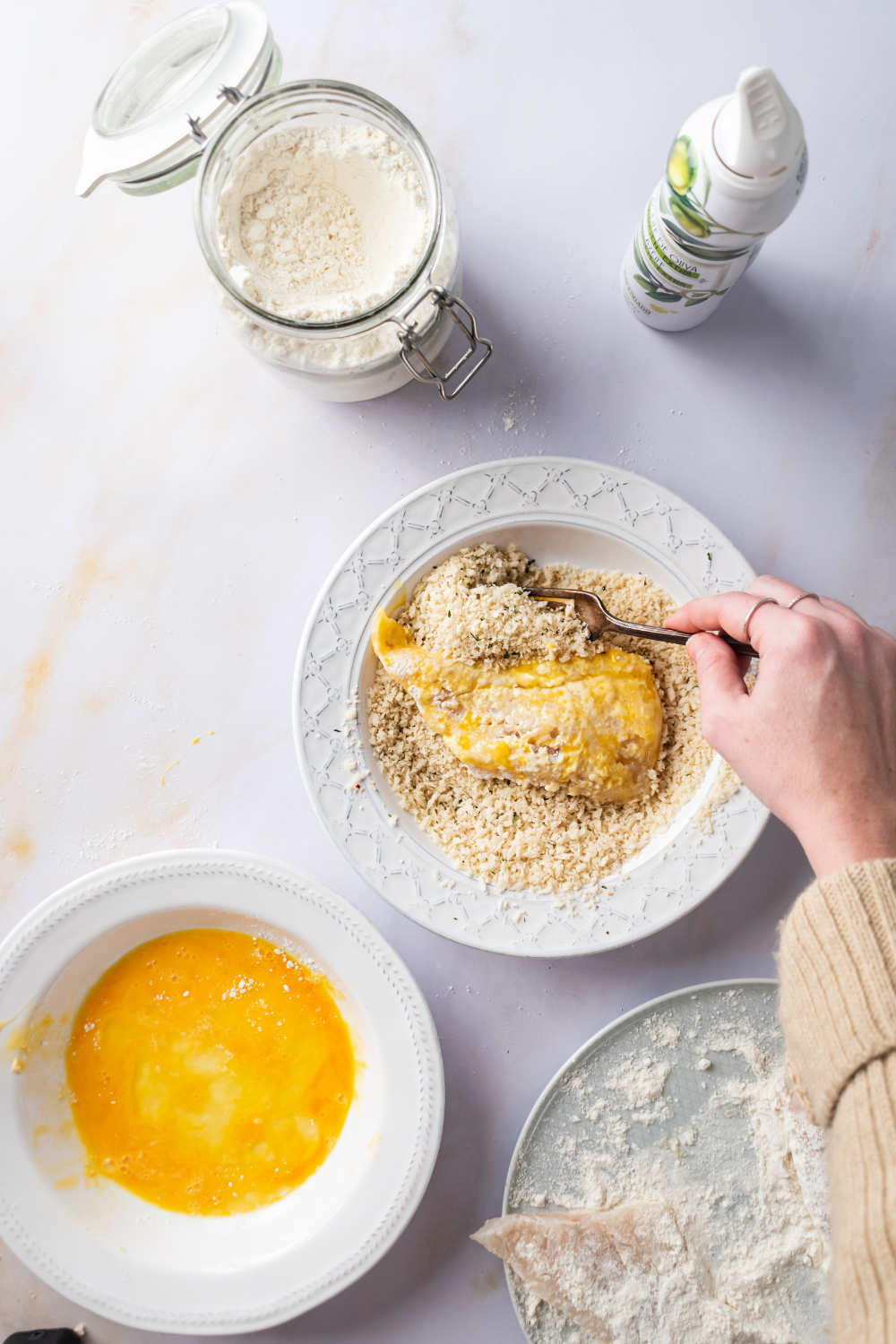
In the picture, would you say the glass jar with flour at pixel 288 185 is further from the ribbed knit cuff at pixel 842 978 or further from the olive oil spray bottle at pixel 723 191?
the ribbed knit cuff at pixel 842 978

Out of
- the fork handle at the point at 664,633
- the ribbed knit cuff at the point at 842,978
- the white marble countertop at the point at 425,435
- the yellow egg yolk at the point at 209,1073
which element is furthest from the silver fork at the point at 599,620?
the yellow egg yolk at the point at 209,1073

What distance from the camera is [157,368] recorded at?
1402mm

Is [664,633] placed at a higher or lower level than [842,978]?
higher

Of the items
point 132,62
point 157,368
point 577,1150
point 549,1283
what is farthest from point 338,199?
point 549,1283

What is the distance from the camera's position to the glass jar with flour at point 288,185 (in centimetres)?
108

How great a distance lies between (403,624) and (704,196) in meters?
0.69

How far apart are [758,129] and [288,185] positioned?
63cm

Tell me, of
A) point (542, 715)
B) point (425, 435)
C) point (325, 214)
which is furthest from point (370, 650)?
point (325, 214)

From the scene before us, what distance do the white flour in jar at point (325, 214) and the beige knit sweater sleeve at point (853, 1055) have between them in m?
0.93

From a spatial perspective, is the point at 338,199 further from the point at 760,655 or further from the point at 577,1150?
the point at 577,1150

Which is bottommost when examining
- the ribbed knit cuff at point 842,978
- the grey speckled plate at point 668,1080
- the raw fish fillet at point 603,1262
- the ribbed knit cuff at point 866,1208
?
the raw fish fillet at point 603,1262

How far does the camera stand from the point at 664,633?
3.93ft

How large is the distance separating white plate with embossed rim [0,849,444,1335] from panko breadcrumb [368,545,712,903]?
223 millimetres

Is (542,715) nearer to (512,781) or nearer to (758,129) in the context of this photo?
(512,781)
